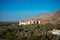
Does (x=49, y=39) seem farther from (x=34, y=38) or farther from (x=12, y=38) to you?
(x=12, y=38)

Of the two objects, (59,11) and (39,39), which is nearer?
(39,39)

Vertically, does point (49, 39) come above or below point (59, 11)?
below

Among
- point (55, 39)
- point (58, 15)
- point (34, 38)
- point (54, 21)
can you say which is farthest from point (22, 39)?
point (58, 15)

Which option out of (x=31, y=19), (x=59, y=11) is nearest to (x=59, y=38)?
(x=59, y=11)

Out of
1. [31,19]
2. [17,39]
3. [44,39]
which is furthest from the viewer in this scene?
[31,19]

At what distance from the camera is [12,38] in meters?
21.7

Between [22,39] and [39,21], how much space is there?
118ft

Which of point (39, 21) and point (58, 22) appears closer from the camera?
point (58, 22)

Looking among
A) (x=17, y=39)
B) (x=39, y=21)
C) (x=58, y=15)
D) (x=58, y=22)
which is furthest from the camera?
(x=39, y=21)

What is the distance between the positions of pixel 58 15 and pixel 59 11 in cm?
392

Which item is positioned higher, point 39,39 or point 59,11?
point 59,11

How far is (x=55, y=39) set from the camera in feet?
65.8

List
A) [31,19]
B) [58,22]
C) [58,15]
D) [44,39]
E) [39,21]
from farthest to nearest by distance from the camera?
1. [31,19]
2. [39,21]
3. [58,15]
4. [58,22]
5. [44,39]

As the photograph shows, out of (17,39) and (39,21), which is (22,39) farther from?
(39,21)
